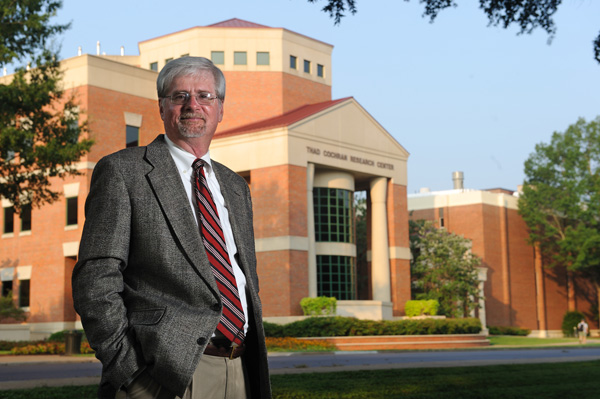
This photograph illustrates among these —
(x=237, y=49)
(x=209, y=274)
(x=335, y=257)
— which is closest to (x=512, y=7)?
(x=209, y=274)

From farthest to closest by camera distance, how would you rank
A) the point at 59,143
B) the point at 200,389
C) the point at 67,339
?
the point at 67,339 < the point at 59,143 < the point at 200,389

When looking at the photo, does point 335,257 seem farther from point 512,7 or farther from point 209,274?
point 209,274

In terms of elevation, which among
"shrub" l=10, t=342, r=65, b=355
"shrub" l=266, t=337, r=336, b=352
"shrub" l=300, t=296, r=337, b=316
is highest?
"shrub" l=300, t=296, r=337, b=316

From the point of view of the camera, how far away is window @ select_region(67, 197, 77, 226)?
3991cm

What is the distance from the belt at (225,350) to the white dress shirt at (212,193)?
0.29 feet

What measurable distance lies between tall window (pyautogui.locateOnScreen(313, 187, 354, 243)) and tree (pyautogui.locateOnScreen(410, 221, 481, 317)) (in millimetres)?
9426

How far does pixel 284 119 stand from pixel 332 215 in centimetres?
607

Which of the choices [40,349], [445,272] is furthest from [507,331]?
[40,349]

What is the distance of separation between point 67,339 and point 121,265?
25682mm

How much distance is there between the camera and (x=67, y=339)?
1073 inches

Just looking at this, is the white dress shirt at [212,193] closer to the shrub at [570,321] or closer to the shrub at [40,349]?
the shrub at [40,349]

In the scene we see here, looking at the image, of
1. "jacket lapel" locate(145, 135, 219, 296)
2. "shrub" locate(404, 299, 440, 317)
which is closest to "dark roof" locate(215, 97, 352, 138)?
"shrub" locate(404, 299, 440, 317)

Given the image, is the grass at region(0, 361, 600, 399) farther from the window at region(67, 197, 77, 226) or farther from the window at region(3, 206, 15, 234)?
the window at region(3, 206, 15, 234)

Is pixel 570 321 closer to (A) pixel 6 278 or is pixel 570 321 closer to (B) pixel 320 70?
(B) pixel 320 70
